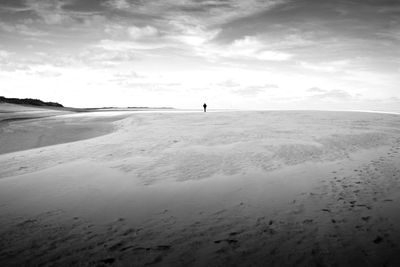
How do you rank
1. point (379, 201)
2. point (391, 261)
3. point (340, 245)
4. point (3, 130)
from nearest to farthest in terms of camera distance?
point (391, 261)
point (340, 245)
point (379, 201)
point (3, 130)

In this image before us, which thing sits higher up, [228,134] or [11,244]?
[228,134]

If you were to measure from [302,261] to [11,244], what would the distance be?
16.9ft

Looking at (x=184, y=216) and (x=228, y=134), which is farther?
(x=228, y=134)

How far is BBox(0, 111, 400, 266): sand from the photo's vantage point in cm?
450

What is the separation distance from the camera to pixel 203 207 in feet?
21.5

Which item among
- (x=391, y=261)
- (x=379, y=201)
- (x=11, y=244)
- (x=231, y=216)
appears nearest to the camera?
(x=391, y=261)

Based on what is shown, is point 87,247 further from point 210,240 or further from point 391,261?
point 391,261

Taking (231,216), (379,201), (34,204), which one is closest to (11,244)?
(34,204)

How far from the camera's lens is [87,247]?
15.8ft

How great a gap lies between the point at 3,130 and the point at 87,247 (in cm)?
1898

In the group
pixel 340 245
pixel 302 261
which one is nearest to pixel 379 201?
pixel 340 245

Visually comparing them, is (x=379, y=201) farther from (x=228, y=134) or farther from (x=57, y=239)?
(x=228, y=134)

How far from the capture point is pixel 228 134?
674 inches

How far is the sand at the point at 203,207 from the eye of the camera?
4.50 m
